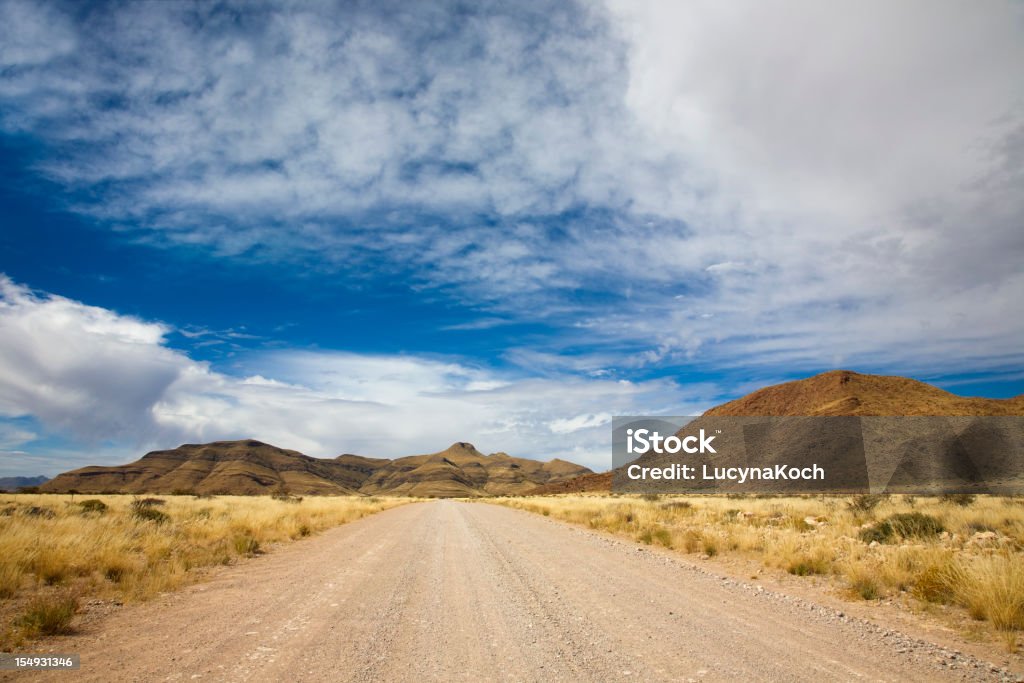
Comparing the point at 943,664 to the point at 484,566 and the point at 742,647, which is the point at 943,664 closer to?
the point at 742,647

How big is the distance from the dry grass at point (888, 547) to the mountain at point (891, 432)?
149 feet

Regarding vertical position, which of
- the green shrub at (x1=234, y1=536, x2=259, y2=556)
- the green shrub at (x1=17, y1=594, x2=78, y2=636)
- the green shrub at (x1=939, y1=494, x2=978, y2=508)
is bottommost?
the green shrub at (x1=234, y1=536, x2=259, y2=556)

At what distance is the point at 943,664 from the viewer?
17.7 feet

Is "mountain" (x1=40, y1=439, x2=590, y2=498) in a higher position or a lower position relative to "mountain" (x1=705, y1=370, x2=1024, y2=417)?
lower

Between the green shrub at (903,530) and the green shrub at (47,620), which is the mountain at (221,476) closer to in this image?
the green shrub at (47,620)

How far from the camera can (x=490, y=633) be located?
6.16 meters

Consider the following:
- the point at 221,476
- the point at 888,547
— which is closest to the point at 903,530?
the point at 888,547

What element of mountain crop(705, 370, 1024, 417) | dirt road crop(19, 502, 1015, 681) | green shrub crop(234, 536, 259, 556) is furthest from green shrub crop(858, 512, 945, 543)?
mountain crop(705, 370, 1024, 417)

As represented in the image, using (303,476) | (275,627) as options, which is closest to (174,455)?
(303,476)

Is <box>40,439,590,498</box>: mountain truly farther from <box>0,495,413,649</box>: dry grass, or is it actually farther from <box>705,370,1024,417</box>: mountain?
<box>0,495,413,649</box>: dry grass

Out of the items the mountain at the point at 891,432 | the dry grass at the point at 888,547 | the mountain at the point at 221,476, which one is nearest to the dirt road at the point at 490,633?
the dry grass at the point at 888,547

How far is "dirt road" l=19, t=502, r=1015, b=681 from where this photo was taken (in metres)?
4.93

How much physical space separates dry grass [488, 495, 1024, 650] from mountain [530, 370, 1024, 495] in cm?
4546

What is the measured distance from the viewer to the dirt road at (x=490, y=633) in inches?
194
